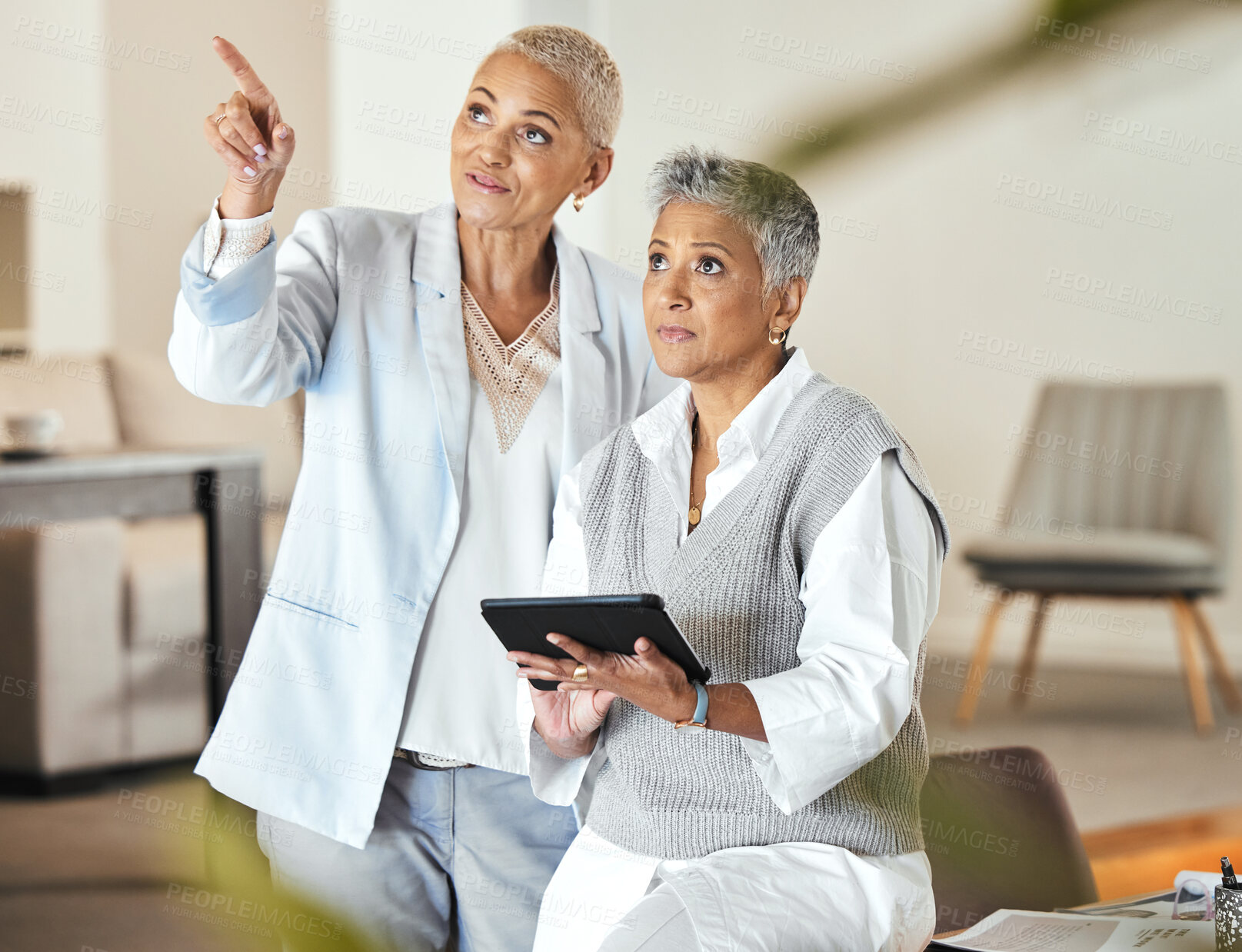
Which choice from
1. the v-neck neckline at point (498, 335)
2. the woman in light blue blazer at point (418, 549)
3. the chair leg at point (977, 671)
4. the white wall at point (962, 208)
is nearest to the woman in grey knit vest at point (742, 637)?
the woman in light blue blazer at point (418, 549)

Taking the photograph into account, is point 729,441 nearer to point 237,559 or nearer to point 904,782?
point 904,782

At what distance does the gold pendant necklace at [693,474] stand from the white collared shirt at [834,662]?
0.02 m

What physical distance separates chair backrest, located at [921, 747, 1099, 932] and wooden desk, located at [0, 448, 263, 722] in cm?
200

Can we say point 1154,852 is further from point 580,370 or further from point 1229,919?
point 580,370

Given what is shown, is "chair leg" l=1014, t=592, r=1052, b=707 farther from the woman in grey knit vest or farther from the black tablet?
the black tablet

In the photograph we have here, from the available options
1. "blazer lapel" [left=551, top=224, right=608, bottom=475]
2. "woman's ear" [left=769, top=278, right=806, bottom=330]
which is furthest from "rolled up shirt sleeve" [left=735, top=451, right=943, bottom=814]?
"blazer lapel" [left=551, top=224, right=608, bottom=475]

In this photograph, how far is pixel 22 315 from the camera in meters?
5.53

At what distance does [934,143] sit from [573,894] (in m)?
4.49

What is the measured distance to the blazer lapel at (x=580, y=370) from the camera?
1618mm

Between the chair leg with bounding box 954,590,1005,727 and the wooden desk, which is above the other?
the wooden desk

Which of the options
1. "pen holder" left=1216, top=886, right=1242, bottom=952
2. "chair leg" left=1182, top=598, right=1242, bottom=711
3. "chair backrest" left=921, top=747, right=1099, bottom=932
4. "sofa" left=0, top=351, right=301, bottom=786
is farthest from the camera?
"chair leg" left=1182, top=598, right=1242, bottom=711

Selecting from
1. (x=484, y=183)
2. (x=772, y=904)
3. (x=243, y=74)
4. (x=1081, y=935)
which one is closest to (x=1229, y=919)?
(x=1081, y=935)

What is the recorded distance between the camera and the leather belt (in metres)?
1.58

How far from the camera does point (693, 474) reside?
4.85 feet
